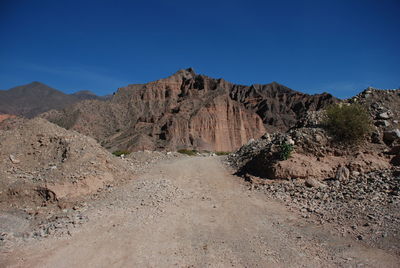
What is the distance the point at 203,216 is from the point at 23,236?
5.04 metres

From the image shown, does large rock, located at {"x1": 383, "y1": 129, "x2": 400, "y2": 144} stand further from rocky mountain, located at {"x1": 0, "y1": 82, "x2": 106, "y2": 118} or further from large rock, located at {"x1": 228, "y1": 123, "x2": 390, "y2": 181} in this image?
rocky mountain, located at {"x1": 0, "y1": 82, "x2": 106, "y2": 118}

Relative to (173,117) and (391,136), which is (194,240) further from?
(173,117)

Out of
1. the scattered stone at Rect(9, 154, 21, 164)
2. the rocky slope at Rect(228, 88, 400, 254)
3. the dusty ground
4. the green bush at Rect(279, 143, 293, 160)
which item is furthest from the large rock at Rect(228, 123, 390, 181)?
the scattered stone at Rect(9, 154, 21, 164)

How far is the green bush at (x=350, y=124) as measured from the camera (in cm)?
1153

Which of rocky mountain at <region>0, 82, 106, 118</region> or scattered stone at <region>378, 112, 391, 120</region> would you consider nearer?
scattered stone at <region>378, 112, 391, 120</region>

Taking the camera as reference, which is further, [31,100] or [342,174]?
[31,100]

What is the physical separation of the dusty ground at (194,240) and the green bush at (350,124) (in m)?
5.12

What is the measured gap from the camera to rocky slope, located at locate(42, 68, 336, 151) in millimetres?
61969

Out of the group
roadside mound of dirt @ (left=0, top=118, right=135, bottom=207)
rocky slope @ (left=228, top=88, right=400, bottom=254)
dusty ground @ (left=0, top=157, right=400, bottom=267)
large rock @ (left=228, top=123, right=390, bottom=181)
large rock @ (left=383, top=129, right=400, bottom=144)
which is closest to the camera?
dusty ground @ (left=0, top=157, right=400, bottom=267)

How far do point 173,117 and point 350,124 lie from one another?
55.5 meters

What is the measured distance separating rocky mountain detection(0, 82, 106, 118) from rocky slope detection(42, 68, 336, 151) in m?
76.9

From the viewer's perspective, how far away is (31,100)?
168 m

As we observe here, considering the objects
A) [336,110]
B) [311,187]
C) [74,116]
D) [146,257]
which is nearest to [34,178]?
[146,257]

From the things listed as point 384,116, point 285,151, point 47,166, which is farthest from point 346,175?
point 47,166
